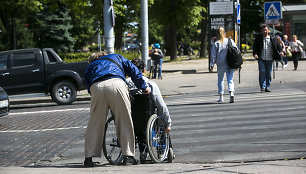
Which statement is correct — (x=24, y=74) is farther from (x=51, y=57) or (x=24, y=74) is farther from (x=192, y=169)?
(x=192, y=169)

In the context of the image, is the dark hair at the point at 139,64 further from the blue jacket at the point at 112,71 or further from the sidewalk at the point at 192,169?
the sidewalk at the point at 192,169

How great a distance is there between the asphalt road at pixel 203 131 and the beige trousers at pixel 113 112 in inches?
35.1

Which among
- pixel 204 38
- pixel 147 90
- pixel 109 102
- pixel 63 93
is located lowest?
pixel 63 93

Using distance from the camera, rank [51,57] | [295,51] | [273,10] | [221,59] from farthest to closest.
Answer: [295,51], [273,10], [51,57], [221,59]

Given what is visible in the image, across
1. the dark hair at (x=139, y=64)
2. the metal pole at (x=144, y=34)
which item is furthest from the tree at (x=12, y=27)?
the dark hair at (x=139, y=64)

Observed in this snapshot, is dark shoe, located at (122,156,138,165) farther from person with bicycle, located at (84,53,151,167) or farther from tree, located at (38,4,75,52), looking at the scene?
tree, located at (38,4,75,52)

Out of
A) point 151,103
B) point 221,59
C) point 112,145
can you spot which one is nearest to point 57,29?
point 221,59

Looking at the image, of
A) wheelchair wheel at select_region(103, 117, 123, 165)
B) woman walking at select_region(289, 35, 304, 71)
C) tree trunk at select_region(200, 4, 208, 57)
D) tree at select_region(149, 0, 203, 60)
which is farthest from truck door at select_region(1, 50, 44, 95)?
tree trunk at select_region(200, 4, 208, 57)

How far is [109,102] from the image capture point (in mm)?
6672

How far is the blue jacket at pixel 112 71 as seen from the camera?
667 cm

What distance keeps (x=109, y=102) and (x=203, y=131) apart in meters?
3.19

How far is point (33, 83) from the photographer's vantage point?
53.7 feet

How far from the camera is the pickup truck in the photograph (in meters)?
16.3

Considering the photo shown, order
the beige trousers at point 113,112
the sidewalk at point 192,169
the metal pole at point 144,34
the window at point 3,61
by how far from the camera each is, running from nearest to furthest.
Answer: the sidewalk at point 192,169, the beige trousers at point 113,112, the window at point 3,61, the metal pole at point 144,34
